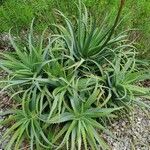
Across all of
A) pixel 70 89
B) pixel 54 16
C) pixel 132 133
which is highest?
pixel 54 16

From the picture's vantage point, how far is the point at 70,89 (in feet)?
15.2

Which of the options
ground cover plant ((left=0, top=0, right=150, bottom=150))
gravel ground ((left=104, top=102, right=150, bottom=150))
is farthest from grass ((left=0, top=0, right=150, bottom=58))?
gravel ground ((left=104, top=102, right=150, bottom=150))

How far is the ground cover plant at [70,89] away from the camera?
4.50m

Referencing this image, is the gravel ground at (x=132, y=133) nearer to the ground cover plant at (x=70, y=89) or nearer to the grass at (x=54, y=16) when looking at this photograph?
the ground cover plant at (x=70, y=89)

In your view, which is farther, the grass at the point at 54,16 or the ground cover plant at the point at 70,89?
the grass at the point at 54,16

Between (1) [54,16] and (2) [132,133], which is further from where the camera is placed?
(1) [54,16]

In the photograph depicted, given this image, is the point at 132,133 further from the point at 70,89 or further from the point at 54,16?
the point at 54,16

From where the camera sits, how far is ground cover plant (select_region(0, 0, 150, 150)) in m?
4.50

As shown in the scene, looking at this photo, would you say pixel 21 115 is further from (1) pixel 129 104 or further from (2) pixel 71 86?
(1) pixel 129 104

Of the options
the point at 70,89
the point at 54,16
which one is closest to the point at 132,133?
the point at 70,89

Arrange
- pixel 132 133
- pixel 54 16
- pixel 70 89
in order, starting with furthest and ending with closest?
pixel 54 16 < pixel 132 133 < pixel 70 89

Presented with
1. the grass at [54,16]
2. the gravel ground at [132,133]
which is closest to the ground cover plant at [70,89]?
the gravel ground at [132,133]

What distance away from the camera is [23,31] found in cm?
578

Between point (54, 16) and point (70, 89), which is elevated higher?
point (54, 16)
